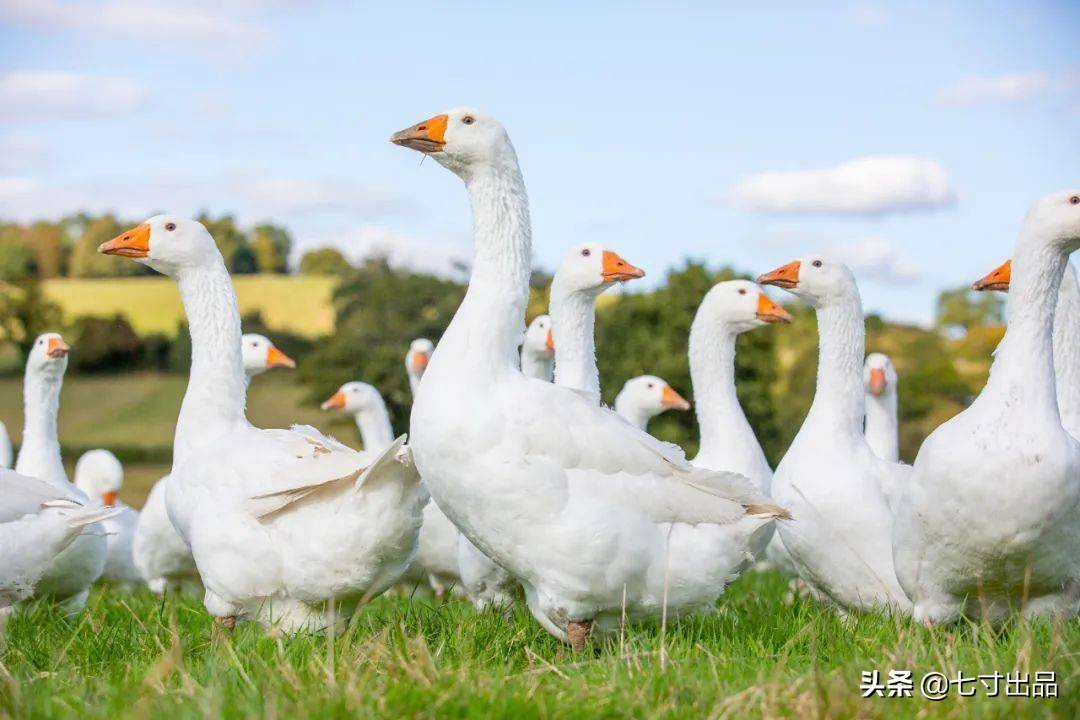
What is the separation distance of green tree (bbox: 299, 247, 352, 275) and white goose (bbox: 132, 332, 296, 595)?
922 inches

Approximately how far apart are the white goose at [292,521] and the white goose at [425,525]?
4.09 feet

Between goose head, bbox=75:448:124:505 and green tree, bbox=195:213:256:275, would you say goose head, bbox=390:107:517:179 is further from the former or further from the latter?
green tree, bbox=195:213:256:275

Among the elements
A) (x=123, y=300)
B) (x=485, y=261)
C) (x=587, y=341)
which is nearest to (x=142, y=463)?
(x=123, y=300)

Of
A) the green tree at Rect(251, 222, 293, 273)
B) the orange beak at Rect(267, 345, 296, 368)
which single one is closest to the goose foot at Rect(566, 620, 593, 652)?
the orange beak at Rect(267, 345, 296, 368)

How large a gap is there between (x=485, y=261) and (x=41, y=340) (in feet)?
18.1

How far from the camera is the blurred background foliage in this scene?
24125 mm

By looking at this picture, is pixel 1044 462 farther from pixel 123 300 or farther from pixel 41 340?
pixel 123 300

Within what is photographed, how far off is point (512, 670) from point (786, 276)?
3.66 metres

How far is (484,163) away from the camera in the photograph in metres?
5.48

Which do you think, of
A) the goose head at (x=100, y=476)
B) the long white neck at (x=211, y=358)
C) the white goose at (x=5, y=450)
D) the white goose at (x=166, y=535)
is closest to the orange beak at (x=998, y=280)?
the long white neck at (x=211, y=358)

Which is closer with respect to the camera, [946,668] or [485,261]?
[946,668]

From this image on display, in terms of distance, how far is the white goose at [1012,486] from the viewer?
A: 5102 mm

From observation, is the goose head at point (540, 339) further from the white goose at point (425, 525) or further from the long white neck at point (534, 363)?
the white goose at point (425, 525)

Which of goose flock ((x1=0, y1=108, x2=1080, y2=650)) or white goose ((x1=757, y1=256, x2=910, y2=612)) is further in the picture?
white goose ((x1=757, y1=256, x2=910, y2=612))
